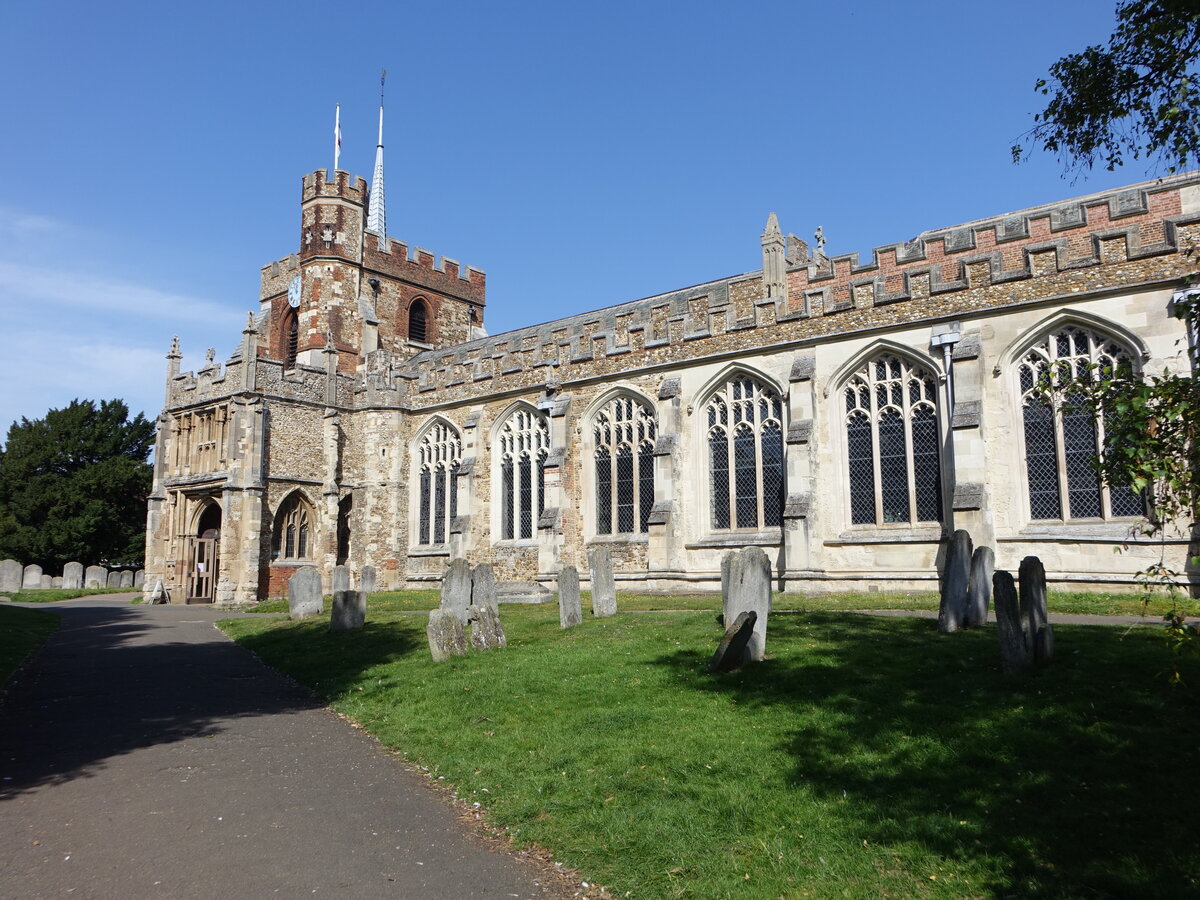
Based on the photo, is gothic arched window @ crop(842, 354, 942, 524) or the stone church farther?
gothic arched window @ crop(842, 354, 942, 524)

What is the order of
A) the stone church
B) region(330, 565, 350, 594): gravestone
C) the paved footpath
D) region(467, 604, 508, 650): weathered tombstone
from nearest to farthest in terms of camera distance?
the paved footpath → region(467, 604, 508, 650): weathered tombstone → the stone church → region(330, 565, 350, 594): gravestone

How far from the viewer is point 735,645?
8977mm

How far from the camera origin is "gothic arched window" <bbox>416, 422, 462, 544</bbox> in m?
26.9

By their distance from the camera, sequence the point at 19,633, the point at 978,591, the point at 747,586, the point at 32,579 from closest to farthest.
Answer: the point at 747,586 < the point at 978,591 < the point at 19,633 < the point at 32,579

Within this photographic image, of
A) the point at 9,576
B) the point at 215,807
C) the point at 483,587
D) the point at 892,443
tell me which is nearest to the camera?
the point at 215,807

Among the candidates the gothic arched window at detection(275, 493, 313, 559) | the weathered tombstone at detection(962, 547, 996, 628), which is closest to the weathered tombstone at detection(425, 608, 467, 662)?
the weathered tombstone at detection(962, 547, 996, 628)

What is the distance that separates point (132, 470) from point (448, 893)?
4161 centimetres

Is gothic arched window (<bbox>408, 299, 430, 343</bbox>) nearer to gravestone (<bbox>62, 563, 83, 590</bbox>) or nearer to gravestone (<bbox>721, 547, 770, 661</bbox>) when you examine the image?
gravestone (<bbox>62, 563, 83, 590</bbox>)

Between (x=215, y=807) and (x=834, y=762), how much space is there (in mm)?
4426

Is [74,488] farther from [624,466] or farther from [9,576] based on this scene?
[624,466]

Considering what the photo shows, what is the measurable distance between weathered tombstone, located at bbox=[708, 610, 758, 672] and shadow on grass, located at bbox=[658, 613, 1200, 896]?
6.9 inches

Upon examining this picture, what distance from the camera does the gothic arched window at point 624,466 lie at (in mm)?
22219

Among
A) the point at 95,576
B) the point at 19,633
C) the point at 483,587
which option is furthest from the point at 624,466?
the point at 95,576

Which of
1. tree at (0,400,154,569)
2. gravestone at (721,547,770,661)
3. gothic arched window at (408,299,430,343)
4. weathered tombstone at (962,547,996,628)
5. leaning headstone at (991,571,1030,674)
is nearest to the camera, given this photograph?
leaning headstone at (991,571,1030,674)
